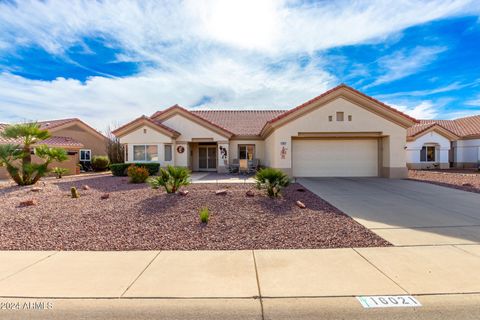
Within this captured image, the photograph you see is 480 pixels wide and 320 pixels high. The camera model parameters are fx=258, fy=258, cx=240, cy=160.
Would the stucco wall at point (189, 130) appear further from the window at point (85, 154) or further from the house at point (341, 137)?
the window at point (85, 154)

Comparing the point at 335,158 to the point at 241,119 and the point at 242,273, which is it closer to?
the point at 241,119

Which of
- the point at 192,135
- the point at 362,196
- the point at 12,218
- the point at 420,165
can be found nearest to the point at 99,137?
the point at 192,135

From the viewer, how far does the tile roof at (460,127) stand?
83.4ft

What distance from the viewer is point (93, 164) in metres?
24.9

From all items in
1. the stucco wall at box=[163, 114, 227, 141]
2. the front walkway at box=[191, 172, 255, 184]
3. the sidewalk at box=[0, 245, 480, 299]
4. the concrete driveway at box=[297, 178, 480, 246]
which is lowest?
the sidewalk at box=[0, 245, 480, 299]

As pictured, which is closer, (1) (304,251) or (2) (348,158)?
(1) (304,251)

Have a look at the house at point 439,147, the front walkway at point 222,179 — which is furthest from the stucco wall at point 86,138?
the house at point 439,147

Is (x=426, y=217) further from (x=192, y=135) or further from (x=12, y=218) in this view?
(x=192, y=135)

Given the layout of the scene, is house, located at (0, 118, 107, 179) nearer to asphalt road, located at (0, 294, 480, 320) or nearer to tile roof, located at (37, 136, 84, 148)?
tile roof, located at (37, 136, 84, 148)

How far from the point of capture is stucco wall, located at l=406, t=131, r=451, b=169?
2514 cm

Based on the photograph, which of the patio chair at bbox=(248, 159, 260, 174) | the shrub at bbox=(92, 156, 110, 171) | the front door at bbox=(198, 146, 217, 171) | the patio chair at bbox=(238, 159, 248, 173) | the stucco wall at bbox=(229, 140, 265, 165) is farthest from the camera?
the shrub at bbox=(92, 156, 110, 171)

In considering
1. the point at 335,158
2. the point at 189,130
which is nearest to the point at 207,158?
the point at 189,130

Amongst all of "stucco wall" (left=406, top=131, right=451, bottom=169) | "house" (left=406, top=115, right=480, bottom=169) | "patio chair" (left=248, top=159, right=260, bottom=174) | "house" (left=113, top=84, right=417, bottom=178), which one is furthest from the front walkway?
"house" (left=406, top=115, right=480, bottom=169)

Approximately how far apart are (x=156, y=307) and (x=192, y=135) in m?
18.6
